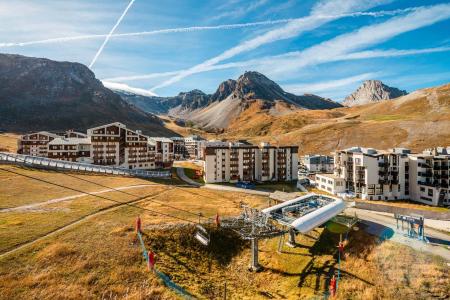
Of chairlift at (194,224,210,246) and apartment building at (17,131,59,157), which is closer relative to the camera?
chairlift at (194,224,210,246)

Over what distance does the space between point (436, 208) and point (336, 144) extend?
13190 centimetres

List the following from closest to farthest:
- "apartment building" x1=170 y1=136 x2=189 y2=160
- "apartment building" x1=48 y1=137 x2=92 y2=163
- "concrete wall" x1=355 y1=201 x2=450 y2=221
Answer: "concrete wall" x1=355 y1=201 x2=450 y2=221
"apartment building" x1=48 y1=137 x2=92 y2=163
"apartment building" x1=170 y1=136 x2=189 y2=160

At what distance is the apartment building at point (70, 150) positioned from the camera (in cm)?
9612

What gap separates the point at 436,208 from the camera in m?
71.2

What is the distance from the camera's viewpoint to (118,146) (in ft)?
347

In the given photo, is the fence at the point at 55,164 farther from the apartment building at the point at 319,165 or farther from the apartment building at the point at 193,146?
the apartment building at the point at 193,146

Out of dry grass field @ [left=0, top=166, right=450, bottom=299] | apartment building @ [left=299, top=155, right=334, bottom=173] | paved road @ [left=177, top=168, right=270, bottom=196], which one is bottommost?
dry grass field @ [left=0, top=166, right=450, bottom=299]

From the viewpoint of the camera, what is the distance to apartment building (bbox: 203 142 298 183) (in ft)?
325

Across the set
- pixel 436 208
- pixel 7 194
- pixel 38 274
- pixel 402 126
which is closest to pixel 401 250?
pixel 436 208

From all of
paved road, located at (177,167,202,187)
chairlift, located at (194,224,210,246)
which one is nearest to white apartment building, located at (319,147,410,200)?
paved road, located at (177,167,202,187)

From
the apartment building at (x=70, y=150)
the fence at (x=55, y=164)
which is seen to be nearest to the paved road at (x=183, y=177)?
the fence at (x=55, y=164)

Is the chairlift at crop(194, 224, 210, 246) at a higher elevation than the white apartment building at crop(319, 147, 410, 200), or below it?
below

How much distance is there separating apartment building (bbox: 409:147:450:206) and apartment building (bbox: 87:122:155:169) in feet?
314

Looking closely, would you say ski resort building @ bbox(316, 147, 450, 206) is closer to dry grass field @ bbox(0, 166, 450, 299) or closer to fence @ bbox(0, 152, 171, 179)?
dry grass field @ bbox(0, 166, 450, 299)
